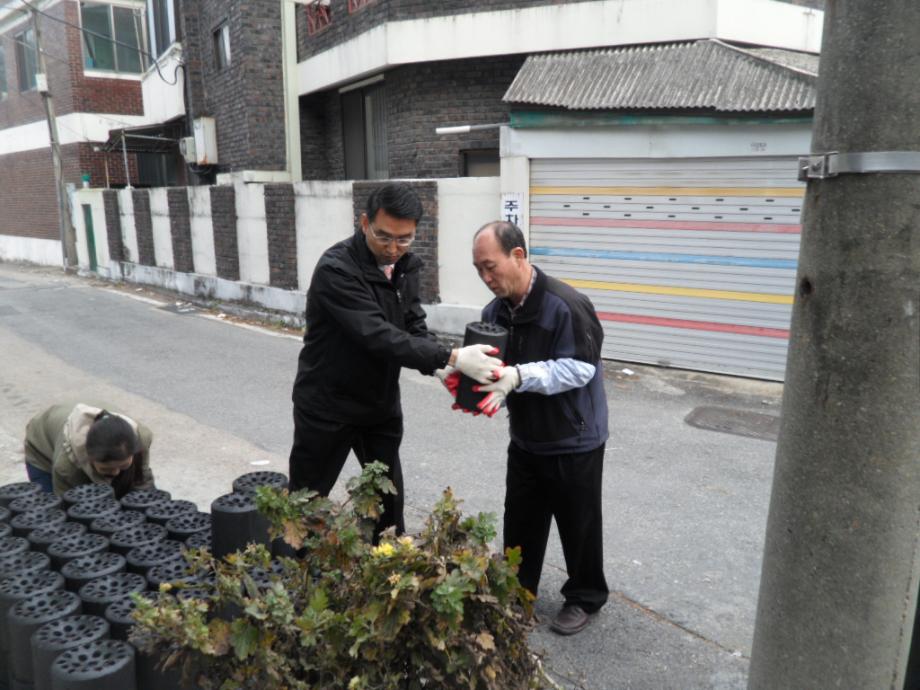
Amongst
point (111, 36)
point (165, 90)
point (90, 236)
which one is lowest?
point (90, 236)

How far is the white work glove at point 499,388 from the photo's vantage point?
3.11 metres

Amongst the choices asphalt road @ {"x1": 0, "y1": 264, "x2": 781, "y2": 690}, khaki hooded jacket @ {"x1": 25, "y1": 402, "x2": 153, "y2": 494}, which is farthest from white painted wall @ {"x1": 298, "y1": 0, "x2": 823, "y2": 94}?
khaki hooded jacket @ {"x1": 25, "y1": 402, "x2": 153, "y2": 494}

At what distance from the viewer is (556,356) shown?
325 centimetres

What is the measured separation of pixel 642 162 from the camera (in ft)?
27.7

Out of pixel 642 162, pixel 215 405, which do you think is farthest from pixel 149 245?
pixel 642 162

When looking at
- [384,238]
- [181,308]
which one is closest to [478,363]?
[384,238]

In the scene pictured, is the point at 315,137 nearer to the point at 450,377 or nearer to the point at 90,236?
the point at 90,236

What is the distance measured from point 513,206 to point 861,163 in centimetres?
763

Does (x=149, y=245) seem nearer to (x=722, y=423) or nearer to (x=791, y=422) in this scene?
(x=722, y=423)

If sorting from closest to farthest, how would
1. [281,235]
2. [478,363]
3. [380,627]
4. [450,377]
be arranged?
[380,627], [478,363], [450,377], [281,235]

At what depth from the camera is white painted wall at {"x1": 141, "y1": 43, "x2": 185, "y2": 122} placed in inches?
703

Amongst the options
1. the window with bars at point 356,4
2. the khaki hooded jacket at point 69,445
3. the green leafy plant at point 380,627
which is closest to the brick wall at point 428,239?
the window with bars at point 356,4

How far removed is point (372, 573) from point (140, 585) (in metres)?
1.27

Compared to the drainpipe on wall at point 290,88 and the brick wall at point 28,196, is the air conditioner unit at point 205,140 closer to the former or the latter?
the drainpipe on wall at point 290,88
